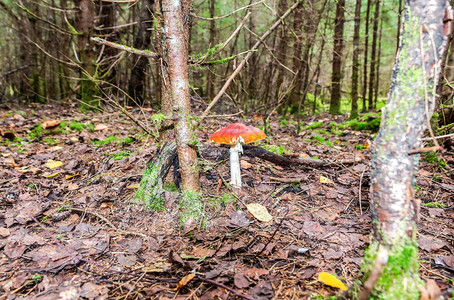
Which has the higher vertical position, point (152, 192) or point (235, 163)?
point (235, 163)

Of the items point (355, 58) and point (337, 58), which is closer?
point (355, 58)

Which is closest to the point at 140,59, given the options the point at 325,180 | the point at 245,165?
the point at 245,165

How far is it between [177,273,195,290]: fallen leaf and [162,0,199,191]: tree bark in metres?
0.80

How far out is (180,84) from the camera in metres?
2.11

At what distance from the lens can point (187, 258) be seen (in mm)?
1881

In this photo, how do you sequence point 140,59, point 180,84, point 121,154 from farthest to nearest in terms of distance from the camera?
point 140,59, point 121,154, point 180,84

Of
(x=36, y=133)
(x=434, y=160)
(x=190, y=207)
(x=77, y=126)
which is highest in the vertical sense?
(x=77, y=126)

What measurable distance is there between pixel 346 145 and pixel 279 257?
379cm

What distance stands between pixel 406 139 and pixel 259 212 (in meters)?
1.51

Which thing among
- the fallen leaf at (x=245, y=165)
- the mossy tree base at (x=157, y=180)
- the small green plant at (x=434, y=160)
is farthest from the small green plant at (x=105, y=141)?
the small green plant at (x=434, y=160)

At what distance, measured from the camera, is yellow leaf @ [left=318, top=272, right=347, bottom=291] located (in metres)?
1.57

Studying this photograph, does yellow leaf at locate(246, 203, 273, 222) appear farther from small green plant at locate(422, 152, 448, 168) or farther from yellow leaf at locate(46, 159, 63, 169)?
small green plant at locate(422, 152, 448, 168)

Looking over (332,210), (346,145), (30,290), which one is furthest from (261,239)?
(346,145)

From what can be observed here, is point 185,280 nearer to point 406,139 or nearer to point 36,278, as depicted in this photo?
point 36,278
